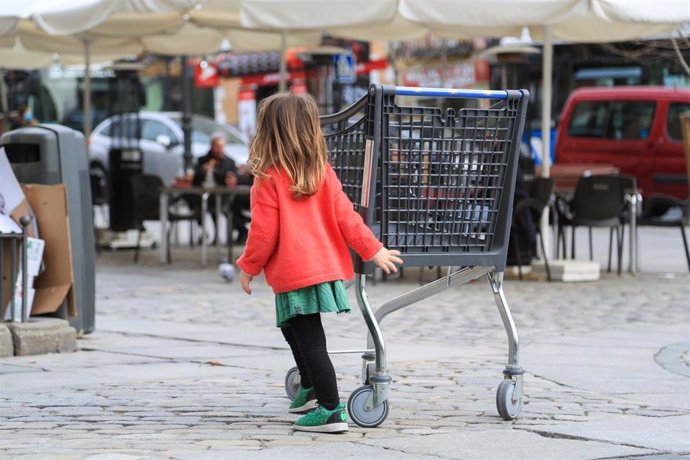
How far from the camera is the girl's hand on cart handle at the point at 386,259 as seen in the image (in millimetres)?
5480

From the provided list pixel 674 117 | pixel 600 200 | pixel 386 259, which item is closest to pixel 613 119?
pixel 674 117

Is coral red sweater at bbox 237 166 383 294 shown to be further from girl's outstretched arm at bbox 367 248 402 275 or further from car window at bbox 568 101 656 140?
car window at bbox 568 101 656 140

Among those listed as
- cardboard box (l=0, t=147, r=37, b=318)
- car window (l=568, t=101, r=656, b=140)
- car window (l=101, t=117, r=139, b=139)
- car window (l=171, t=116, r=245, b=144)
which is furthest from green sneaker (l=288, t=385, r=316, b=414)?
car window (l=171, t=116, r=245, b=144)

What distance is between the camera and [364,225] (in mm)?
5480

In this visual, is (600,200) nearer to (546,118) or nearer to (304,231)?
(546,118)

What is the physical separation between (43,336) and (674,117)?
1471cm

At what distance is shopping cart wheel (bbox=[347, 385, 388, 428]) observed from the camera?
552 centimetres

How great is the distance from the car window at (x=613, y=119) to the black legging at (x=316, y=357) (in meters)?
16.2

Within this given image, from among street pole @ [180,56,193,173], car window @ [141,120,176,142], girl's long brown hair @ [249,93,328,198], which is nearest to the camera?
girl's long brown hair @ [249,93,328,198]

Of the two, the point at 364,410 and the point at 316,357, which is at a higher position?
the point at 316,357

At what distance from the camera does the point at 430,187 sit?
19.1 feet

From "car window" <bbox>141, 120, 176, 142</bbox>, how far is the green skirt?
23095 millimetres

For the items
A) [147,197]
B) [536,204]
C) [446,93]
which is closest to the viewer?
[446,93]

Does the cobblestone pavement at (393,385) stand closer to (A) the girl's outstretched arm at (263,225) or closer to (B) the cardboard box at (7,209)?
(B) the cardboard box at (7,209)
